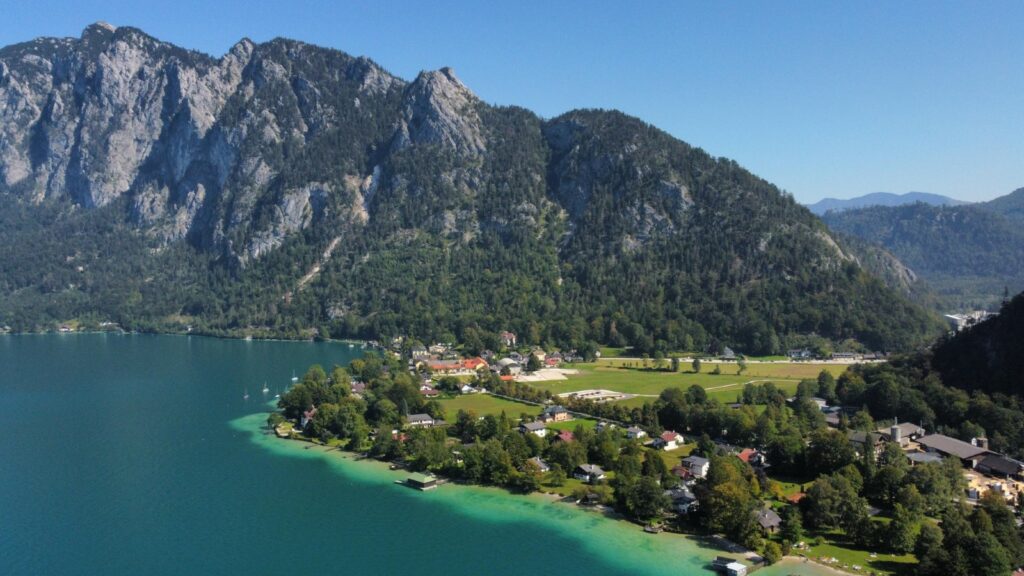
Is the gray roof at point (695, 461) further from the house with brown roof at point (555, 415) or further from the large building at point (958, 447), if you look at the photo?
the house with brown roof at point (555, 415)

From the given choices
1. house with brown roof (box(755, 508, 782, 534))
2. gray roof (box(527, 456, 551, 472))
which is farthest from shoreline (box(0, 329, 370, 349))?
house with brown roof (box(755, 508, 782, 534))

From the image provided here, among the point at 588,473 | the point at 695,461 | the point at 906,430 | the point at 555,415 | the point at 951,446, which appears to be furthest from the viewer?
the point at 555,415

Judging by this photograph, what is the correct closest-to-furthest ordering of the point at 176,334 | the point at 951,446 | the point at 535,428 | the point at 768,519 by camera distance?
the point at 768,519 < the point at 951,446 < the point at 535,428 < the point at 176,334

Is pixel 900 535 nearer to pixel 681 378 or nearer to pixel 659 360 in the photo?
pixel 681 378

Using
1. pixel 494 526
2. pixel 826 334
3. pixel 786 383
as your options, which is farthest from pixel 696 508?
pixel 826 334

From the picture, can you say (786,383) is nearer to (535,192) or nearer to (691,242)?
(691,242)

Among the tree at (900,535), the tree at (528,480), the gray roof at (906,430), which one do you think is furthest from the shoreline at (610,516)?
the gray roof at (906,430)

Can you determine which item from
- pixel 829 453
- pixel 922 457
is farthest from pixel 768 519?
pixel 922 457

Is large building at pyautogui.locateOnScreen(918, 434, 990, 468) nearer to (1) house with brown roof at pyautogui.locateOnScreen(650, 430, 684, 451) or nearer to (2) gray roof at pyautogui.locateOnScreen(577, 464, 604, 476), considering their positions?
(1) house with brown roof at pyautogui.locateOnScreen(650, 430, 684, 451)
